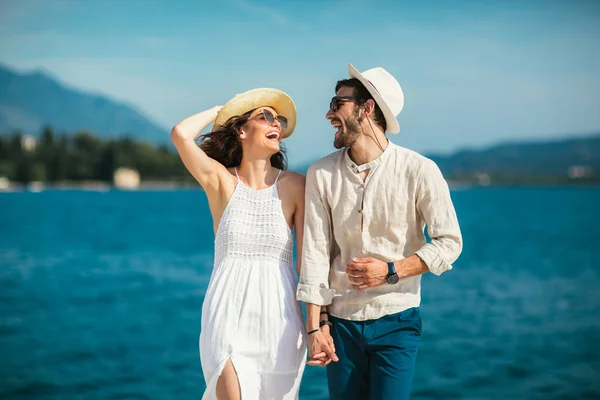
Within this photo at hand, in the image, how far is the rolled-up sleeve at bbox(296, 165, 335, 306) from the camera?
12.2 ft

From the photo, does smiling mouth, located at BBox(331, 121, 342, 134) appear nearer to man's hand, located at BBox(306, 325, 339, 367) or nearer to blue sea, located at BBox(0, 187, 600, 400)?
man's hand, located at BBox(306, 325, 339, 367)

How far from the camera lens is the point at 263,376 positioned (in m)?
3.91

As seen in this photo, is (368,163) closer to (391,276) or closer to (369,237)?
(369,237)

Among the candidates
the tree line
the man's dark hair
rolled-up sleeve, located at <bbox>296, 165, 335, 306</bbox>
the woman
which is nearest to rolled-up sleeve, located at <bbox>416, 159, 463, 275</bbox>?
the man's dark hair

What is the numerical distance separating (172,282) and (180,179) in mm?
135673

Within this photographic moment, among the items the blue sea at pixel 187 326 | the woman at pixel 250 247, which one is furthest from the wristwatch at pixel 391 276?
the blue sea at pixel 187 326

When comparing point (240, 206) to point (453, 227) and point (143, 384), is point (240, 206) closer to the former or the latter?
point (453, 227)

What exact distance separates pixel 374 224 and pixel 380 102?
64 cm

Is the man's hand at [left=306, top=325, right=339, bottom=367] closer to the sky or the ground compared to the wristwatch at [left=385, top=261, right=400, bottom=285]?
closer to the ground

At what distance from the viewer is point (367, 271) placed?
3572 millimetres

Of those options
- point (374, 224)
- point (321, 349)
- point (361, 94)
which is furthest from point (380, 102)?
point (321, 349)

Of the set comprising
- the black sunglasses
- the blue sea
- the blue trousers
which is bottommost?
the blue sea

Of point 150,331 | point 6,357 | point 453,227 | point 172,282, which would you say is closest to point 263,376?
point 453,227

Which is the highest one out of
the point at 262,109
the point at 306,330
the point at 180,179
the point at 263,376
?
the point at 180,179
